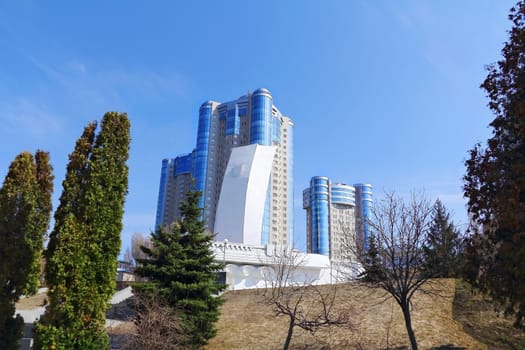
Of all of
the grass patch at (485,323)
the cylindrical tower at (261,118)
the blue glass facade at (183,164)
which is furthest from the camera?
the blue glass facade at (183,164)

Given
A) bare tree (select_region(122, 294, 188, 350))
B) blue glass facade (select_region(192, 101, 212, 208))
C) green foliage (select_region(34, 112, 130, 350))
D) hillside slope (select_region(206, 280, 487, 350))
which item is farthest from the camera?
blue glass facade (select_region(192, 101, 212, 208))

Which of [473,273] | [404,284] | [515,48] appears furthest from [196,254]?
[515,48]

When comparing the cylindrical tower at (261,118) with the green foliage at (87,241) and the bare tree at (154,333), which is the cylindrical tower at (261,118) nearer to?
the green foliage at (87,241)

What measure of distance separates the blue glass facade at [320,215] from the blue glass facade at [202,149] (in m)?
35.0

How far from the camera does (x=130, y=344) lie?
37.4 feet

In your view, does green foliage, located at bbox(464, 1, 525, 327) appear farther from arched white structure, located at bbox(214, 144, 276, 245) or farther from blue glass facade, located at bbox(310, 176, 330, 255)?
blue glass facade, located at bbox(310, 176, 330, 255)

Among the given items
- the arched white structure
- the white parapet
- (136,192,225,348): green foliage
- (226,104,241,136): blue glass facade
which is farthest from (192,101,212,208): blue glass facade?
(136,192,225,348): green foliage

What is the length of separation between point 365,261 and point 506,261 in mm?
5985

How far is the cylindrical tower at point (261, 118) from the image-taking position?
91.1 m

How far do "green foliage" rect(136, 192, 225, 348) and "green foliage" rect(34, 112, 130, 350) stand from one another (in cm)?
387

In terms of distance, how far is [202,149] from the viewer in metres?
94.4

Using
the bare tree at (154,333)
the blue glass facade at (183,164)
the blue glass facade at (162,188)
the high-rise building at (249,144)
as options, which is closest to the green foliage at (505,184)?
the bare tree at (154,333)

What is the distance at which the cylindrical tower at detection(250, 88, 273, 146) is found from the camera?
3588 inches

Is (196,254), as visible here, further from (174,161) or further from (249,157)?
(174,161)
